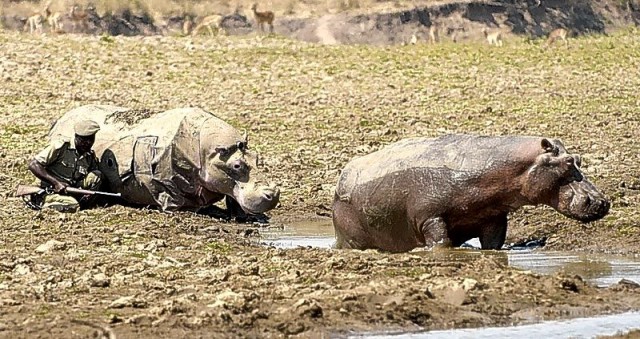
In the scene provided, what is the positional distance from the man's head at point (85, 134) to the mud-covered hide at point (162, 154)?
30 cm

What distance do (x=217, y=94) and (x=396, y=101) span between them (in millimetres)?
2549

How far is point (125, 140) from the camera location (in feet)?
41.1

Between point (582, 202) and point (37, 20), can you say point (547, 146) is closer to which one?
point (582, 202)

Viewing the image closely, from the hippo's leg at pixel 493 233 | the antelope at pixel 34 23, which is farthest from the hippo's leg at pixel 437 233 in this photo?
the antelope at pixel 34 23

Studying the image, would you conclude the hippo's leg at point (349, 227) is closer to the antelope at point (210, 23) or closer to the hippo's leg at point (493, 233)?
the hippo's leg at point (493, 233)

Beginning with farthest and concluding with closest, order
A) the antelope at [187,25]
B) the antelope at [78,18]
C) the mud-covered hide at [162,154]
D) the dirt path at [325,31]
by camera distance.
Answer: the dirt path at [325,31] < the antelope at [187,25] < the antelope at [78,18] < the mud-covered hide at [162,154]

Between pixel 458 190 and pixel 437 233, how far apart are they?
33 centimetres

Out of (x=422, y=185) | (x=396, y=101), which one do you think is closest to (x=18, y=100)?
(x=396, y=101)

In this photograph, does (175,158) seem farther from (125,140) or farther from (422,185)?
(422,185)

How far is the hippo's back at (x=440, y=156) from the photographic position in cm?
996

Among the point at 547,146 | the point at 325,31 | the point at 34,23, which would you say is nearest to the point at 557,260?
the point at 547,146

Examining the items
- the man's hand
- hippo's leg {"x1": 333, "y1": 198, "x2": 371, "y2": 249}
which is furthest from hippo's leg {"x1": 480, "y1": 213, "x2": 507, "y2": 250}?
the man's hand

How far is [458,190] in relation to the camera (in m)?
10.0

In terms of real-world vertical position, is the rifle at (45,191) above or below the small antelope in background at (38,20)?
above
